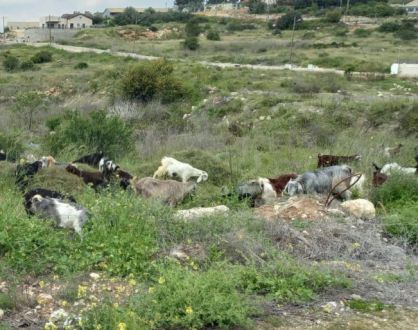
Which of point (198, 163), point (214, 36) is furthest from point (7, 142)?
point (214, 36)

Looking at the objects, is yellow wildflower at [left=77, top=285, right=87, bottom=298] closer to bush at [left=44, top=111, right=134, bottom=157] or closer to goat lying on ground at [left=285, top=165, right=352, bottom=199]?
goat lying on ground at [left=285, top=165, right=352, bottom=199]

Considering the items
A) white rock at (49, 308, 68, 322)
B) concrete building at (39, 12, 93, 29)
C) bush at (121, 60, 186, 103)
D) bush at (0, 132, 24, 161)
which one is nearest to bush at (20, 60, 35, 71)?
bush at (121, 60, 186, 103)

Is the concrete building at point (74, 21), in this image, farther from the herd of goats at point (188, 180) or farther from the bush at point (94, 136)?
the herd of goats at point (188, 180)

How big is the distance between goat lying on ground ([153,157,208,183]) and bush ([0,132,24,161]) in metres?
2.94

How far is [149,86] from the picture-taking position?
21.6 m

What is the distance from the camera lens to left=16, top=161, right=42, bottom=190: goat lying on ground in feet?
24.6

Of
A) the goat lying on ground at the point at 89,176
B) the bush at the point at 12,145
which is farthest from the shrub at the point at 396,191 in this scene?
the bush at the point at 12,145

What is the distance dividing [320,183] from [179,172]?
6.58 ft

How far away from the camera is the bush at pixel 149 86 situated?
21.6 m

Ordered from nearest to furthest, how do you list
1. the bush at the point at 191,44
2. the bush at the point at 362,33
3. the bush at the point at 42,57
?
the bush at the point at 42,57, the bush at the point at 191,44, the bush at the point at 362,33

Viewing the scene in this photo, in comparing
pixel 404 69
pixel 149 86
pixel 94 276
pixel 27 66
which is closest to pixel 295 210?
pixel 94 276

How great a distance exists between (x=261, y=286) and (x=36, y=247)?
1.81m

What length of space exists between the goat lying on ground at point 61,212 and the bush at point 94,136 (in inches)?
210

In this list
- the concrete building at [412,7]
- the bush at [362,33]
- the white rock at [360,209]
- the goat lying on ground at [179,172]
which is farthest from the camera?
the concrete building at [412,7]
